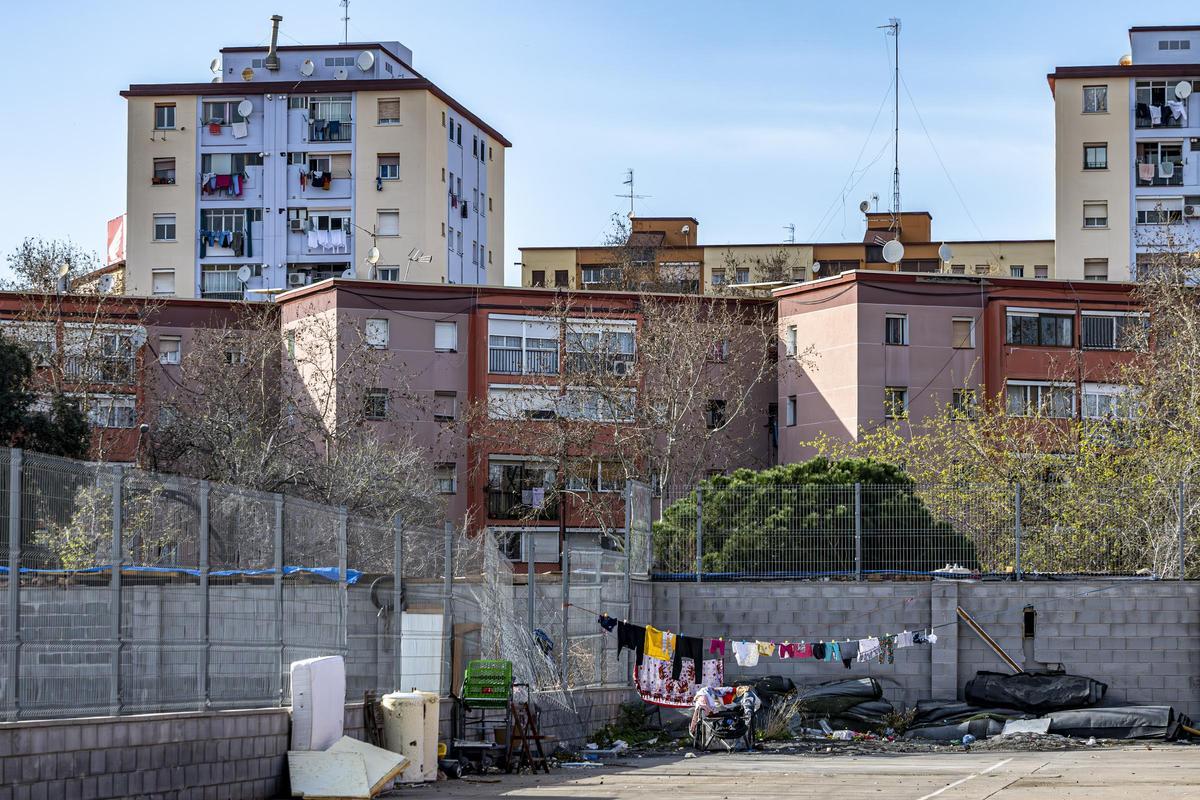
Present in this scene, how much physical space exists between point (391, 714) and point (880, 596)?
11074 millimetres

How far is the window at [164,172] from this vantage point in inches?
3086

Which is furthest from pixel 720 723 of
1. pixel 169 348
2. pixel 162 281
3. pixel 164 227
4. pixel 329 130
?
pixel 164 227

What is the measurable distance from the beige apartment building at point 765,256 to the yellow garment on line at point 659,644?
63655mm

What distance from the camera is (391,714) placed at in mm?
18188

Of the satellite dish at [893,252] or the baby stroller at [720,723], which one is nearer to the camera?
A: the baby stroller at [720,723]

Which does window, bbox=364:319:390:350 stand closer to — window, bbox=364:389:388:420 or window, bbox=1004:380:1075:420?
window, bbox=364:389:388:420

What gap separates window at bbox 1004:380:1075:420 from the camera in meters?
55.8

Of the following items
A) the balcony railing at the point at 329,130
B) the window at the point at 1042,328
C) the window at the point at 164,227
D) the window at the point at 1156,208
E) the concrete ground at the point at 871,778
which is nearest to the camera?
the concrete ground at the point at 871,778

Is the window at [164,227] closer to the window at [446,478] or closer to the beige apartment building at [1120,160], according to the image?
the window at [446,478]

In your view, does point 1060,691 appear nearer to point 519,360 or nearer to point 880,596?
point 880,596

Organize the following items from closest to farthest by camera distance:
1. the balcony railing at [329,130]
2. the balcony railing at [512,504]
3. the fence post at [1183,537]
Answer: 1. the fence post at [1183,537]
2. the balcony railing at [512,504]
3. the balcony railing at [329,130]

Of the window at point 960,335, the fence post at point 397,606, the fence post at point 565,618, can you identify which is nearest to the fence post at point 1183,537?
the fence post at point 565,618

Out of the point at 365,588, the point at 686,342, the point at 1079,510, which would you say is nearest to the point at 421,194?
the point at 686,342

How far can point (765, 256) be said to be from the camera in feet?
310
